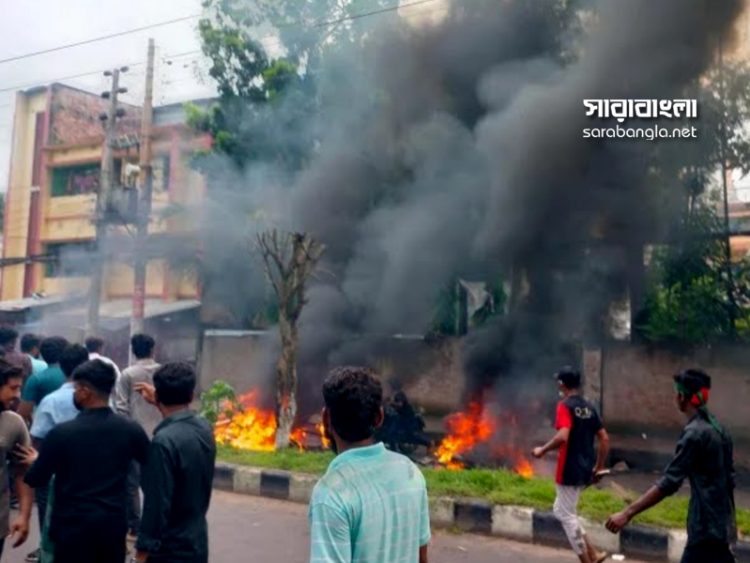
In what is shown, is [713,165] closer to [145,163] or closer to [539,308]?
[539,308]

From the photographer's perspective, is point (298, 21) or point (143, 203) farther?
point (298, 21)

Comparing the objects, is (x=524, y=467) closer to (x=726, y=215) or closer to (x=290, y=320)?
(x=290, y=320)

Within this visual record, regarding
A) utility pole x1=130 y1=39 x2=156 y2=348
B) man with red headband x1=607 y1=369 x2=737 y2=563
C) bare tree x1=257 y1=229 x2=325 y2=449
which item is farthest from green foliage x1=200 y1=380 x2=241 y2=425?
man with red headband x1=607 y1=369 x2=737 y2=563

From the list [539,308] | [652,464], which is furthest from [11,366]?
[539,308]

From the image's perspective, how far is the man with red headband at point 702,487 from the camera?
3426mm

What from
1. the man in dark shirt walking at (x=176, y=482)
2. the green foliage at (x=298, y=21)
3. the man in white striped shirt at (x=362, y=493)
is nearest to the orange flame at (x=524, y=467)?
the man in dark shirt walking at (x=176, y=482)

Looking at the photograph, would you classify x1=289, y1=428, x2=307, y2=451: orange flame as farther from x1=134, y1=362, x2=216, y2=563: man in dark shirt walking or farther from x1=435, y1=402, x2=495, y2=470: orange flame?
x1=134, y1=362, x2=216, y2=563: man in dark shirt walking

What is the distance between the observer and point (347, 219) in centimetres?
1457

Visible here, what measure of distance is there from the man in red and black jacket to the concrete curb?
807mm

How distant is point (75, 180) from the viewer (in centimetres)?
2200

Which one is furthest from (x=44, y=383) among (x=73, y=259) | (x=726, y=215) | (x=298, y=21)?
(x=73, y=259)

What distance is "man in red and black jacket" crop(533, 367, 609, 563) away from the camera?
196 inches

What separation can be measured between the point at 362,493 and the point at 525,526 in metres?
4.54

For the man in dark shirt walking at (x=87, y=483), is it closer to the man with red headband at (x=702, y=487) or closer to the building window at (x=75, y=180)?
the man with red headband at (x=702, y=487)
